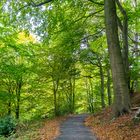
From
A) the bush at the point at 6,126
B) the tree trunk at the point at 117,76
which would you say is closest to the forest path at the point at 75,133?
the tree trunk at the point at 117,76

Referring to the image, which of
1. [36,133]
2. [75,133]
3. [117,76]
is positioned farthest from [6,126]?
[117,76]

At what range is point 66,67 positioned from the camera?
25328 mm

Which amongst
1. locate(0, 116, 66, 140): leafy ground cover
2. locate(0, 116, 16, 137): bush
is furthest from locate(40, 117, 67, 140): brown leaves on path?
locate(0, 116, 16, 137): bush

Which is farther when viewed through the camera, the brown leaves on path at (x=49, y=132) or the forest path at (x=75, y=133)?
the brown leaves on path at (x=49, y=132)

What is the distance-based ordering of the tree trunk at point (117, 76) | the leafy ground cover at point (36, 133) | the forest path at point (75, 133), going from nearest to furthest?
the forest path at point (75, 133) < the leafy ground cover at point (36, 133) < the tree trunk at point (117, 76)

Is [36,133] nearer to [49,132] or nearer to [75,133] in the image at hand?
[49,132]

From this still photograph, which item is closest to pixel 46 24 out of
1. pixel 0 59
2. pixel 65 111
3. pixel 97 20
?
pixel 0 59

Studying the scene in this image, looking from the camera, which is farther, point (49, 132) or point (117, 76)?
point (117, 76)

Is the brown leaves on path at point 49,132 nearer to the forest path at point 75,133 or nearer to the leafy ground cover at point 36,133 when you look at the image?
the leafy ground cover at point 36,133

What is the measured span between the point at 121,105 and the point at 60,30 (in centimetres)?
691

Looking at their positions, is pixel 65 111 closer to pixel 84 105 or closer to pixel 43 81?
pixel 43 81

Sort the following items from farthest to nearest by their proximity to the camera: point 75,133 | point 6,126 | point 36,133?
point 6,126, point 36,133, point 75,133

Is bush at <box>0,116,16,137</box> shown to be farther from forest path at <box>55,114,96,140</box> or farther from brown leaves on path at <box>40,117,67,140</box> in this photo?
forest path at <box>55,114,96,140</box>

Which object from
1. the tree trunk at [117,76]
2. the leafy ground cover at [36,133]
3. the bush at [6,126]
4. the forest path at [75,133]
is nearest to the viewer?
the forest path at [75,133]
